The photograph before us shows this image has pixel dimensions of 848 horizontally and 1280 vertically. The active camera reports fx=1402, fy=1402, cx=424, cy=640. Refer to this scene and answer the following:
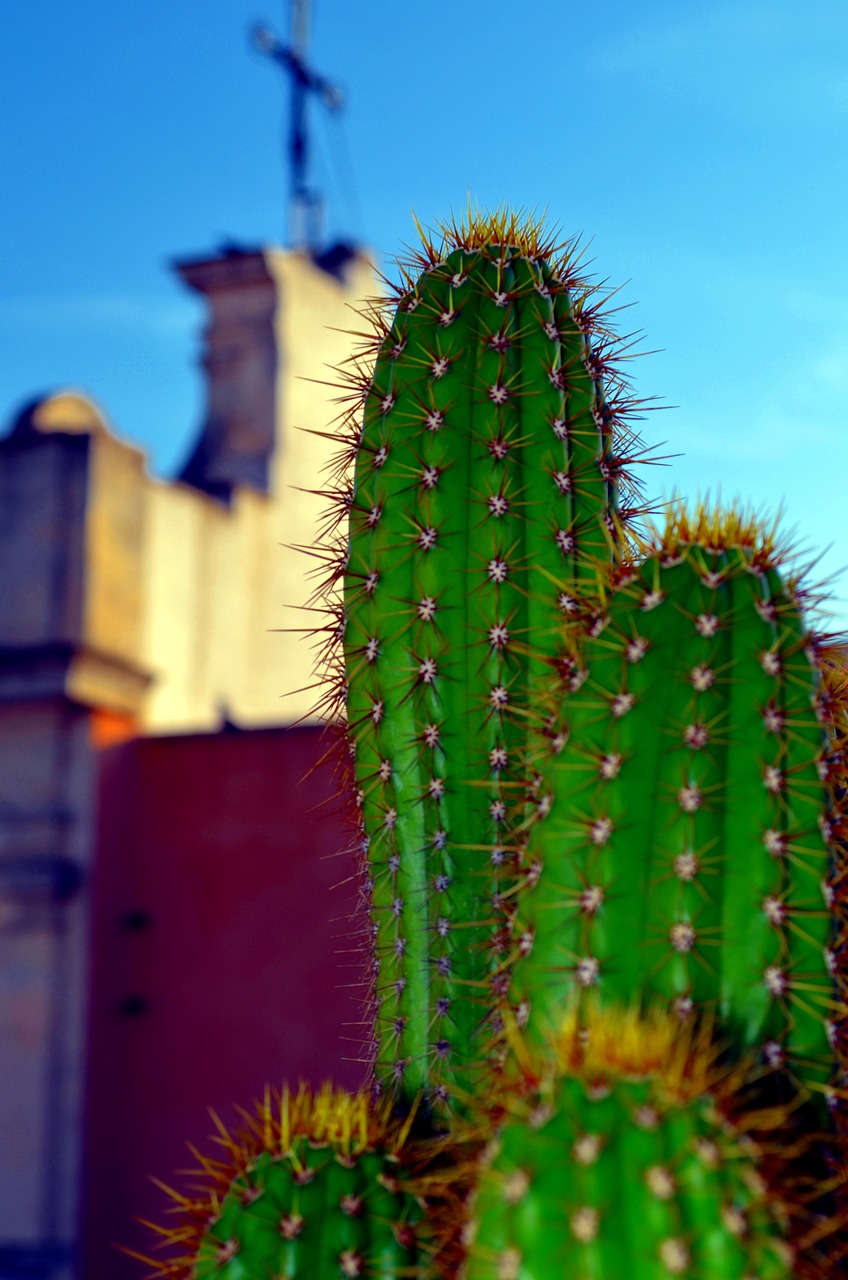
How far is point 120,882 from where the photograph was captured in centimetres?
594

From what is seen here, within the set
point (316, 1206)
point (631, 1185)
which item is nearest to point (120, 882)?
point (316, 1206)

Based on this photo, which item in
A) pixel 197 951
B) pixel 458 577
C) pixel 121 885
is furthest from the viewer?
pixel 121 885

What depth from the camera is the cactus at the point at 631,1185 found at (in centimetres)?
78

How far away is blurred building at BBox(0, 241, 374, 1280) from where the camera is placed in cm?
541

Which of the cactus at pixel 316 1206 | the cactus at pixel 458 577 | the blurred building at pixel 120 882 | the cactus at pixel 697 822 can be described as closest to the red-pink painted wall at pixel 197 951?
the blurred building at pixel 120 882

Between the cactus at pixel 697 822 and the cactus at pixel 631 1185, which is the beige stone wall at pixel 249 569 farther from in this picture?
the cactus at pixel 631 1185

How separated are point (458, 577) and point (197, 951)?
461 centimetres

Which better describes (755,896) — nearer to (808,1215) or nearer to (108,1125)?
(808,1215)

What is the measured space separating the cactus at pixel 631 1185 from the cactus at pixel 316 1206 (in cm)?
25

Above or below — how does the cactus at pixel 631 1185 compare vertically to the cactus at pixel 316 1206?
above

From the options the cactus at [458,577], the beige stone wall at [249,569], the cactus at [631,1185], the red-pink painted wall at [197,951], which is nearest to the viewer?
the cactus at [631,1185]

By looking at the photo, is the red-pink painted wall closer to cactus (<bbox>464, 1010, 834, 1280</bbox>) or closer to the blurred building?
the blurred building

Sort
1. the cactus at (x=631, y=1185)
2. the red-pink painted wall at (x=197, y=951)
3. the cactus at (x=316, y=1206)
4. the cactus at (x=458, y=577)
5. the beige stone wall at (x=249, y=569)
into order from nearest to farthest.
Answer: the cactus at (x=631, y=1185)
the cactus at (x=316, y=1206)
the cactus at (x=458, y=577)
the red-pink painted wall at (x=197, y=951)
the beige stone wall at (x=249, y=569)

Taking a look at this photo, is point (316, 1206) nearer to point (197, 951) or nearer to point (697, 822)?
point (697, 822)
